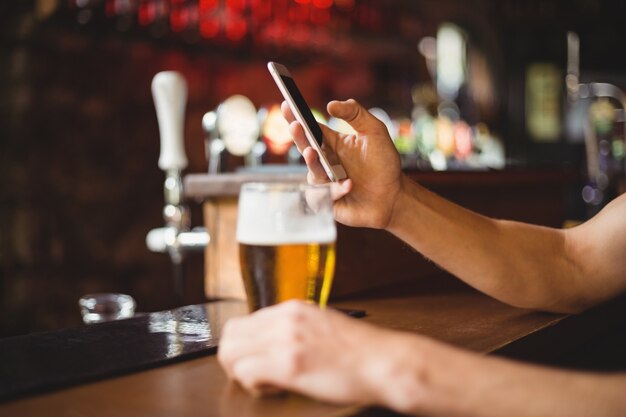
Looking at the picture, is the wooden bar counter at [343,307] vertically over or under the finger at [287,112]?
under

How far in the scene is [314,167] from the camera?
136 cm

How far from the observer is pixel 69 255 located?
4.99 m

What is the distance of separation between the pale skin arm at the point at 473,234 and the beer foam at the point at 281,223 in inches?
10.2

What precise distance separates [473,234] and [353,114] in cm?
34

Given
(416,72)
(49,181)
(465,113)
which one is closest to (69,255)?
(49,181)

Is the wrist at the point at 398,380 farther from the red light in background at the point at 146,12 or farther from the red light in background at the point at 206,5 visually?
the red light in background at the point at 206,5

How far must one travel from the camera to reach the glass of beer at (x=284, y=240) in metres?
1.03

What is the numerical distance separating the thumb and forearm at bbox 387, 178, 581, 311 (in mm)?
136

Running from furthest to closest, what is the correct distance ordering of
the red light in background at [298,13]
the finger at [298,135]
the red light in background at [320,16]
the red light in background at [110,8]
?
the red light in background at [320,16], the red light in background at [298,13], the red light in background at [110,8], the finger at [298,135]

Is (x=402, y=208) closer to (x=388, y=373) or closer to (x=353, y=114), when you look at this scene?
(x=353, y=114)

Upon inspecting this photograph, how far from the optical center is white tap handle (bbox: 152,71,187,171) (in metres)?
2.29

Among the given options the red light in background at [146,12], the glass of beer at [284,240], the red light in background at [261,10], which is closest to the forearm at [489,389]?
the glass of beer at [284,240]

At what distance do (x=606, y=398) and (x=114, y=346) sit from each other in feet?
2.22

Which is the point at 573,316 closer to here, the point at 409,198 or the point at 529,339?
the point at 529,339
